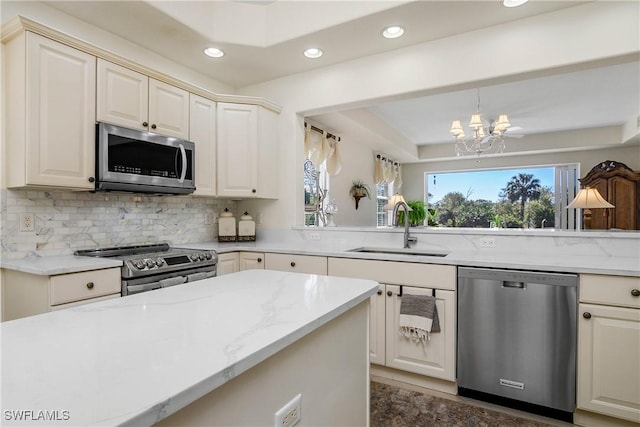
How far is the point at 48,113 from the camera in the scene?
2.10 metres

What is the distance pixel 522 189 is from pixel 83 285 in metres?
7.58

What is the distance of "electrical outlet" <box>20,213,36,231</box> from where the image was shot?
223 cm

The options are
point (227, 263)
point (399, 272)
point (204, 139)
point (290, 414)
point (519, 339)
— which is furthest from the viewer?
point (204, 139)

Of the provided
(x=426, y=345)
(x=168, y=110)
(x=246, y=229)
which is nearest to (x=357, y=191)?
(x=246, y=229)

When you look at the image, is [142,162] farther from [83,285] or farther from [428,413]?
[428,413]

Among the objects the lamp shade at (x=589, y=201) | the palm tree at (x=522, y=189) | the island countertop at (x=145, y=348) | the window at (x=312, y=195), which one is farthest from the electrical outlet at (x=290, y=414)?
the palm tree at (x=522, y=189)

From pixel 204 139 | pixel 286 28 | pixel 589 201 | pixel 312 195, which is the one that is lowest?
pixel 589 201

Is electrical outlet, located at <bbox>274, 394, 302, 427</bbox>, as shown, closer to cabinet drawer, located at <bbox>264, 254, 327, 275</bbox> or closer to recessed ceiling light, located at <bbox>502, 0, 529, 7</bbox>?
cabinet drawer, located at <bbox>264, 254, 327, 275</bbox>

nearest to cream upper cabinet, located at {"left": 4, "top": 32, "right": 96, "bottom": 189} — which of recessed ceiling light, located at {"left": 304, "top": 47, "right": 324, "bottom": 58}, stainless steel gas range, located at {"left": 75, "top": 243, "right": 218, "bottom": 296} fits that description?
stainless steel gas range, located at {"left": 75, "top": 243, "right": 218, "bottom": 296}

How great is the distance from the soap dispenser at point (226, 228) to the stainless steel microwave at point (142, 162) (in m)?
0.65

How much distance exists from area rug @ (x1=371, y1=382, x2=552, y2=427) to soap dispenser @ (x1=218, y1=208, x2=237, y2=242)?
195 cm

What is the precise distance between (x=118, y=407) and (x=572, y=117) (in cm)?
683

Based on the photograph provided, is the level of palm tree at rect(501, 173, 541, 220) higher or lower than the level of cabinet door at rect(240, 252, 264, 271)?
higher

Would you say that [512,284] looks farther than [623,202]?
No
